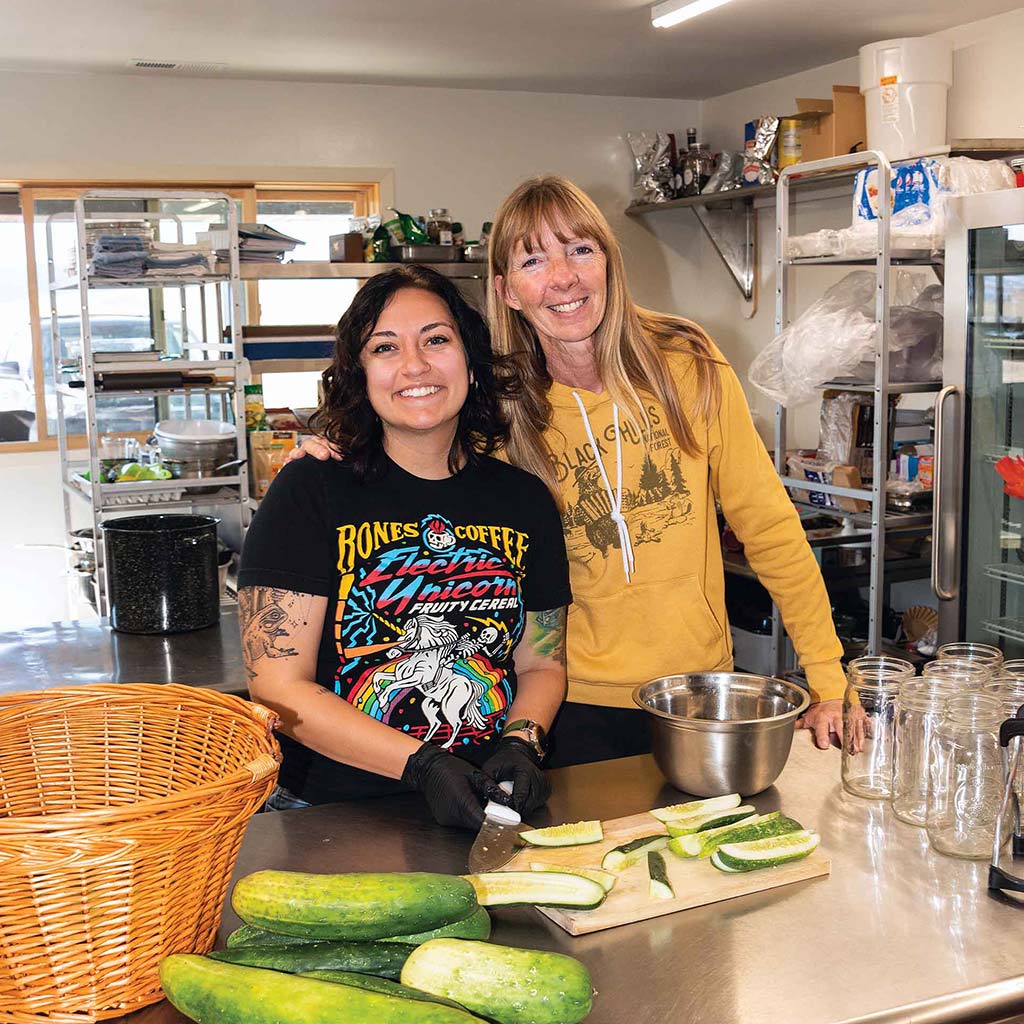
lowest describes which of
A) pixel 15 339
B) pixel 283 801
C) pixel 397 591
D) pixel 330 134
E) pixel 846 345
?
pixel 283 801

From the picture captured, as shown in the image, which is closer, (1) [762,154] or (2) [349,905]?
(2) [349,905]

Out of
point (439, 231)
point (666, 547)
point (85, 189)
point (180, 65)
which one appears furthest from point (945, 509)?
point (85, 189)

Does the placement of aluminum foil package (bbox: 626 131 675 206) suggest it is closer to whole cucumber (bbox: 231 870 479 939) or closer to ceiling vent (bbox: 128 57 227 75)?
ceiling vent (bbox: 128 57 227 75)

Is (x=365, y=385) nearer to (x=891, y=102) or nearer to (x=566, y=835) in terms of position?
(x=566, y=835)

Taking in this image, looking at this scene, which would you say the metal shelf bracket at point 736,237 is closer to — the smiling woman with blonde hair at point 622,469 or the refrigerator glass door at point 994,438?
the refrigerator glass door at point 994,438

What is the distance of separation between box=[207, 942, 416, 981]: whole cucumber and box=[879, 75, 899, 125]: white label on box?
4.14 m

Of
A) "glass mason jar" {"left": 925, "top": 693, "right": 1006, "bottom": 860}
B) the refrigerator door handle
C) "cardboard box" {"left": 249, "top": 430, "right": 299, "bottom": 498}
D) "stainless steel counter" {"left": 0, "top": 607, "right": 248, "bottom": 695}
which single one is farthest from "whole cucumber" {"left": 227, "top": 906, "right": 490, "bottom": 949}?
"cardboard box" {"left": 249, "top": 430, "right": 299, "bottom": 498}

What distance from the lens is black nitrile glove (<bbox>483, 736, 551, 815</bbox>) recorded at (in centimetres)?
144

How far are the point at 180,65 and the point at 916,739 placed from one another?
5056 millimetres

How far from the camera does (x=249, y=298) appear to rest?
6312 mm

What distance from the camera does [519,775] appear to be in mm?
1467

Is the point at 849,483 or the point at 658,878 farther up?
the point at 849,483

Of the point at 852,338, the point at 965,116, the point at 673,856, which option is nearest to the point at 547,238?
the point at 673,856

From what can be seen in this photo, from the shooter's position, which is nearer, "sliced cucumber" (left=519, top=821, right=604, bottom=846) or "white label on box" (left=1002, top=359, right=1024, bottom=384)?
"sliced cucumber" (left=519, top=821, right=604, bottom=846)
